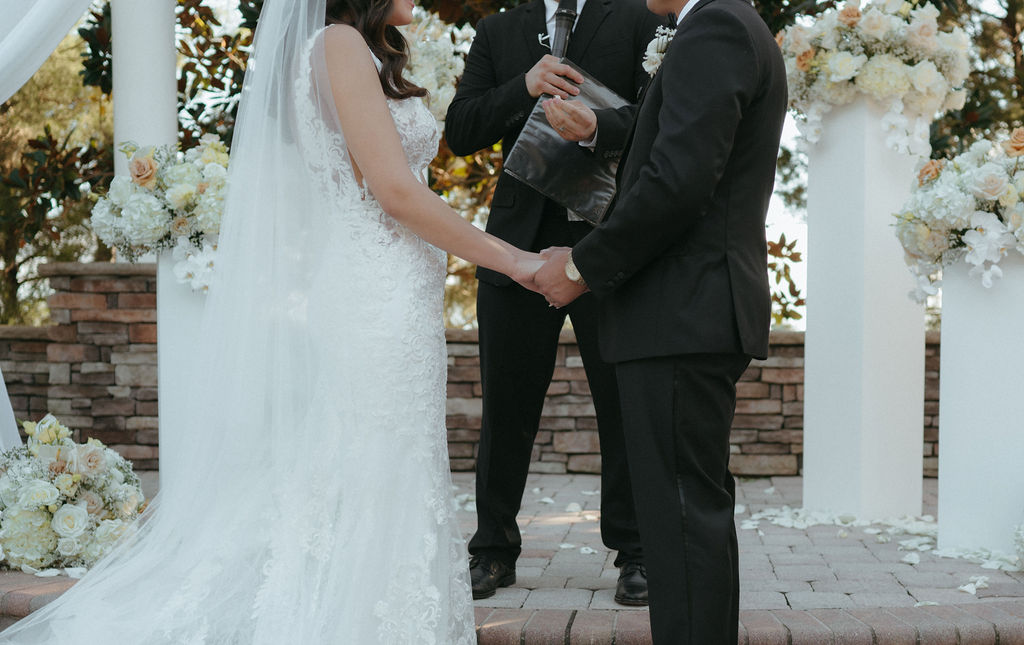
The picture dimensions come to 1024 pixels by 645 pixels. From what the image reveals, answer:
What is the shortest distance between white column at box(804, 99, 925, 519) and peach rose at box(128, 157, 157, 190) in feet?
9.15

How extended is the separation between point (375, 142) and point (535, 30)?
1.11 m

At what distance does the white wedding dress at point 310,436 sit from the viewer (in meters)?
2.40

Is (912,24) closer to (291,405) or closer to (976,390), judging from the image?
(976,390)

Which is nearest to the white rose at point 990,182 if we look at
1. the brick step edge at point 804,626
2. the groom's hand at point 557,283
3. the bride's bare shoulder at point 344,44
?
the brick step edge at point 804,626

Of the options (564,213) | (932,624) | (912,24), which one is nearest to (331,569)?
(564,213)

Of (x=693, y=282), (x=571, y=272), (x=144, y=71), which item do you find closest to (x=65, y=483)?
(x=144, y=71)

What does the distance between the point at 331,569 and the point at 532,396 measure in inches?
42.1

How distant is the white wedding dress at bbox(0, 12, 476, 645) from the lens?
2396mm

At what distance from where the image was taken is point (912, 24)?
14.3 ft

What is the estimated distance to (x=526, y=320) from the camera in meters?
3.22

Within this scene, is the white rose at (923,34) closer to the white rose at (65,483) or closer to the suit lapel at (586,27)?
the suit lapel at (586,27)

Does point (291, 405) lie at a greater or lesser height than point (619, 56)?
lesser

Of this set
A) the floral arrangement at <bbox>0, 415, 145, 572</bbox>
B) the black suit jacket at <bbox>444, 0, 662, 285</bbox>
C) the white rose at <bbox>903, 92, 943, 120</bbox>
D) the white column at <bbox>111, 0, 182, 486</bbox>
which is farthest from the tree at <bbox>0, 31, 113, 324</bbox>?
the white rose at <bbox>903, 92, 943, 120</bbox>

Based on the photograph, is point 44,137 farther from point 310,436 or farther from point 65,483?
point 310,436
